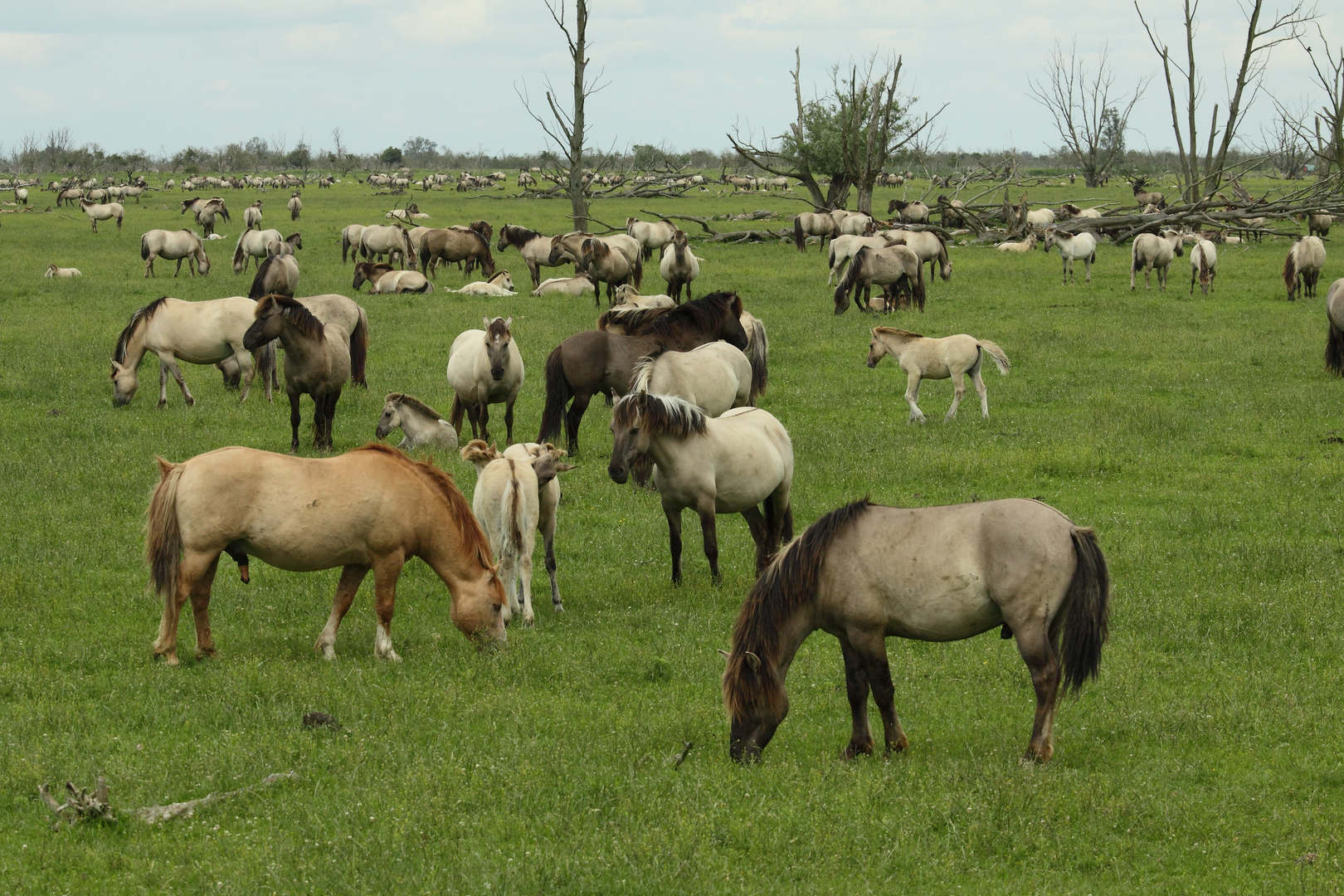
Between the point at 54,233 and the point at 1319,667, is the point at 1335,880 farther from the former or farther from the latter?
the point at 54,233

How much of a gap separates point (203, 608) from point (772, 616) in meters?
3.91

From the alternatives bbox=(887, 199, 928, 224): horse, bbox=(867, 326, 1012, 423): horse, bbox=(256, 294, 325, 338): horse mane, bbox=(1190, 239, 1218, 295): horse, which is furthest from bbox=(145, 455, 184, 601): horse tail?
bbox=(887, 199, 928, 224): horse

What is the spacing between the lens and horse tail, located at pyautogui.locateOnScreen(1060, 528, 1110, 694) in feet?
19.5

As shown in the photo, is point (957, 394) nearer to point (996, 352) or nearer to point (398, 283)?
point (996, 352)

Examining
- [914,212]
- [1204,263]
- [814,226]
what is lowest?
[1204,263]

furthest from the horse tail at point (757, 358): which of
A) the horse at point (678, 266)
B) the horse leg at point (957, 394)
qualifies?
the horse at point (678, 266)

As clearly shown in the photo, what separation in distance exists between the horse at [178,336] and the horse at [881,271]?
42.2ft

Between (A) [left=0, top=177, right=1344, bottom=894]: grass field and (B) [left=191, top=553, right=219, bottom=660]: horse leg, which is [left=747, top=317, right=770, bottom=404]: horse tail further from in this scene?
(B) [left=191, top=553, right=219, bottom=660]: horse leg

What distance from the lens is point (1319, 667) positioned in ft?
25.5

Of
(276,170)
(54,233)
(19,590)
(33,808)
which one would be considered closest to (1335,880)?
(33,808)

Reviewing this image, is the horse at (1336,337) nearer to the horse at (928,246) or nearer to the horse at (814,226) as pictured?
the horse at (928,246)

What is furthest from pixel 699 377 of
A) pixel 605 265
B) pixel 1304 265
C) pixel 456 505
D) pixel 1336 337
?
pixel 1304 265

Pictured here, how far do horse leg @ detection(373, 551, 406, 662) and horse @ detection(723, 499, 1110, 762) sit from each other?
2.65 m

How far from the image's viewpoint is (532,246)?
109 ft
